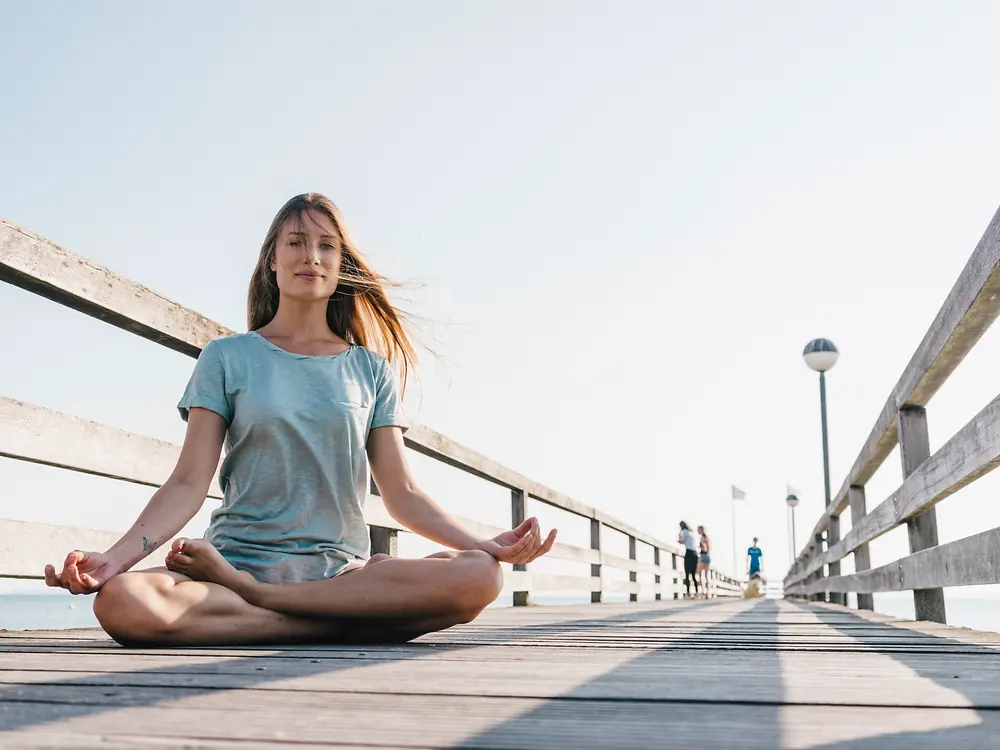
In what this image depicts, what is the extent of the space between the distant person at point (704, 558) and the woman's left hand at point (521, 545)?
1626cm

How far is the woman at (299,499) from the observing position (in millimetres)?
2004

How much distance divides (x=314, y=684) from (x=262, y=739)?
1.28ft

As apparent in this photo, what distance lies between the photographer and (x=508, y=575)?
17.8ft

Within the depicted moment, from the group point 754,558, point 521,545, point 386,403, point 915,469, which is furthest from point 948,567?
point 754,558

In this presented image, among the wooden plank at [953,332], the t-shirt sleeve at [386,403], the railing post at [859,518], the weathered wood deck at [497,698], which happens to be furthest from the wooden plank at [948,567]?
the t-shirt sleeve at [386,403]

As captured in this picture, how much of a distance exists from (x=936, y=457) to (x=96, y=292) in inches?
103

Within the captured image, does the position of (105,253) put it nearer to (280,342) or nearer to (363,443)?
(280,342)

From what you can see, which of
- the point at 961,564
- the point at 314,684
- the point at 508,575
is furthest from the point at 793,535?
the point at 314,684

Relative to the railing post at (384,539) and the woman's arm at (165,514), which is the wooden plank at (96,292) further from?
the railing post at (384,539)

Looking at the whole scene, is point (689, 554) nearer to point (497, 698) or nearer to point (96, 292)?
point (96, 292)

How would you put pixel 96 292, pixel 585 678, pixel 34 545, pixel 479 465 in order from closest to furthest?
pixel 585 678, pixel 34 545, pixel 96 292, pixel 479 465

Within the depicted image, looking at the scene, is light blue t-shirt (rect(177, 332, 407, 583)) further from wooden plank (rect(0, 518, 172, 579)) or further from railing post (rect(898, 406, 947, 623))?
railing post (rect(898, 406, 947, 623))

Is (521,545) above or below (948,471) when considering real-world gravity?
below

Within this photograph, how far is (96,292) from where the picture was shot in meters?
2.66
